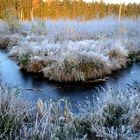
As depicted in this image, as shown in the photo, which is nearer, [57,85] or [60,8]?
[57,85]

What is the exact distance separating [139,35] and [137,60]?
3593 millimetres

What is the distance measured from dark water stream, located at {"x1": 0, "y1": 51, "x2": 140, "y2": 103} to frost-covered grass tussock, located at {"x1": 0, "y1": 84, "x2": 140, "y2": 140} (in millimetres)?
2028

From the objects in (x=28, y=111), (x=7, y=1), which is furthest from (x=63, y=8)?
(x=28, y=111)

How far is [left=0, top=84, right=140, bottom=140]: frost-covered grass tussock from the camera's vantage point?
167 inches

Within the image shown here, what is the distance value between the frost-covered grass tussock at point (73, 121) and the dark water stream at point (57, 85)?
2028mm

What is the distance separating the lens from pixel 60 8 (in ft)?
137

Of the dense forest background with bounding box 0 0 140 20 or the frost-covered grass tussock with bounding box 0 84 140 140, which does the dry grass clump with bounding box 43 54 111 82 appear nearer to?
the frost-covered grass tussock with bounding box 0 84 140 140

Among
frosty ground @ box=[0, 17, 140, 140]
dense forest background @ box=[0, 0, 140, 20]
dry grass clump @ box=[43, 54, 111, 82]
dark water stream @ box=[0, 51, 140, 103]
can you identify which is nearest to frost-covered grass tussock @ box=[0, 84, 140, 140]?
frosty ground @ box=[0, 17, 140, 140]

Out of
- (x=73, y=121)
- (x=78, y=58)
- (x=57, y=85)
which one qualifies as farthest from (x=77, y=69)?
(x=73, y=121)

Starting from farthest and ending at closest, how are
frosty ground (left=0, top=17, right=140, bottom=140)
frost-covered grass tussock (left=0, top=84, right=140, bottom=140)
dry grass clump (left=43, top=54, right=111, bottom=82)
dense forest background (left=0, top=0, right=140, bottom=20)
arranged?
dense forest background (left=0, top=0, right=140, bottom=20), dry grass clump (left=43, top=54, right=111, bottom=82), frosty ground (left=0, top=17, right=140, bottom=140), frost-covered grass tussock (left=0, top=84, right=140, bottom=140)

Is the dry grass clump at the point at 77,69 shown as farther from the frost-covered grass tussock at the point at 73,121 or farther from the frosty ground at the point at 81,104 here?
the frost-covered grass tussock at the point at 73,121

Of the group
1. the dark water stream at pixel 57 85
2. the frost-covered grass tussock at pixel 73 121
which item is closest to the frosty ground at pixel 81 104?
the frost-covered grass tussock at pixel 73 121

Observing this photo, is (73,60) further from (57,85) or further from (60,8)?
(60,8)

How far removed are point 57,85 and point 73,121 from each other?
13.8ft
